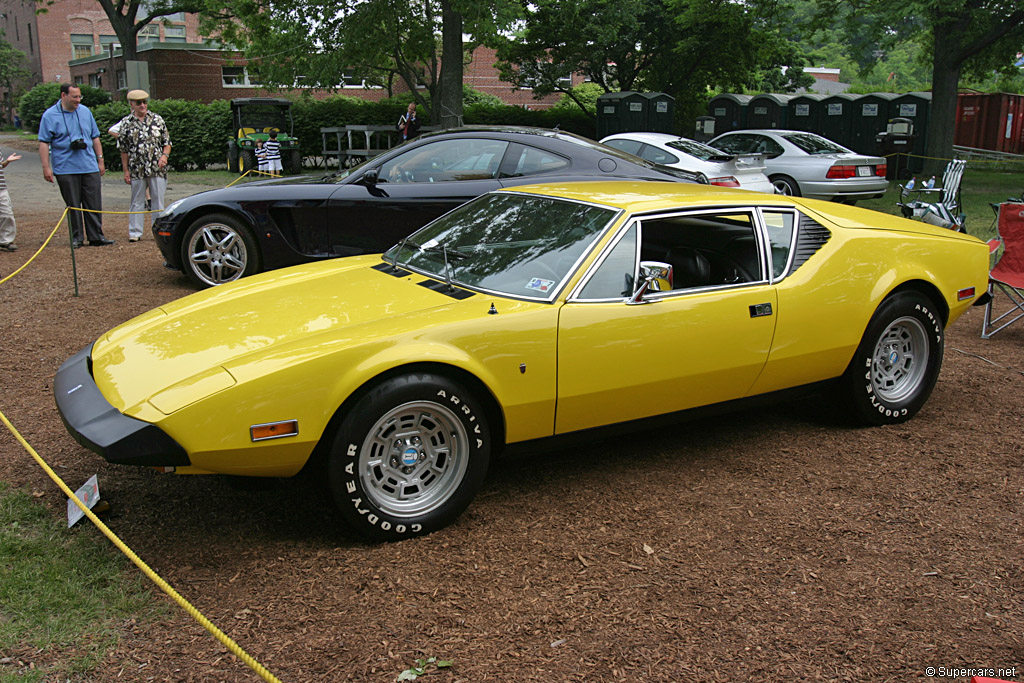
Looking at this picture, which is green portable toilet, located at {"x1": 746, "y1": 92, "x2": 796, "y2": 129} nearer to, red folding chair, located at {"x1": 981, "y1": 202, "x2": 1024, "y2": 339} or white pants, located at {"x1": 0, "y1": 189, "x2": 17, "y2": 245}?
red folding chair, located at {"x1": 981, "y1": 202, "x2": 1024, "y2": 339}

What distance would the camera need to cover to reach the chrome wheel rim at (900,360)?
497 cm

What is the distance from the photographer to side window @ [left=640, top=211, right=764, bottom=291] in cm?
450

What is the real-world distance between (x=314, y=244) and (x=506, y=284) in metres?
4.05

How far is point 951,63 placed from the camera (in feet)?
66.4

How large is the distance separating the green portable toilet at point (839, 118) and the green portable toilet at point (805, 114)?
13cm

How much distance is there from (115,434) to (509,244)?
2.04 meters

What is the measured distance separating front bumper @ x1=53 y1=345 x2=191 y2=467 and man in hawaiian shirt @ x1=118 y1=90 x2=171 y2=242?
7881 mm

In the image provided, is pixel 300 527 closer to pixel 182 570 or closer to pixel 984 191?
pixel 182 570

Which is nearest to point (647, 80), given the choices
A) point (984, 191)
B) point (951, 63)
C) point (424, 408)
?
point (951, 63)

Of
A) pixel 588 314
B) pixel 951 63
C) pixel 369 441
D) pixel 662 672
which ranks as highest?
pixel 951 63

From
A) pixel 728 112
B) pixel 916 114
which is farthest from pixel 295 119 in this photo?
pixel 916 114

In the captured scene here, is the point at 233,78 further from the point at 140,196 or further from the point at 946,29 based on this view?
the point at 140,196

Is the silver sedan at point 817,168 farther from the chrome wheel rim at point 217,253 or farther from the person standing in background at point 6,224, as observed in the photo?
the person standing in background at point 6,224

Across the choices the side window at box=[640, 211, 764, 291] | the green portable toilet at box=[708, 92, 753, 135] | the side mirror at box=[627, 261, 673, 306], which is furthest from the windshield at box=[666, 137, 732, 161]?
the green portable toilet at box=[708, 92, 753, 135]
